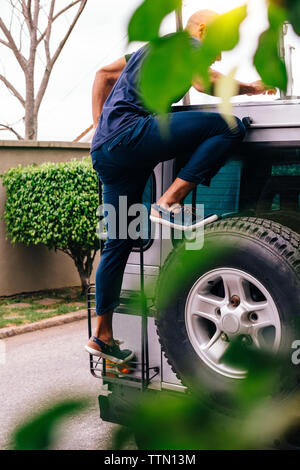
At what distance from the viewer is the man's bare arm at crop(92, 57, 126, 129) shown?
308cm

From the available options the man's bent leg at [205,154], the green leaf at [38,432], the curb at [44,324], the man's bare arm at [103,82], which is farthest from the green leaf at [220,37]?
the curb at [44,324]

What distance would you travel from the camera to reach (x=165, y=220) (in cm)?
261

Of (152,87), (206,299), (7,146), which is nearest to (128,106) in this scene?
(206,299)

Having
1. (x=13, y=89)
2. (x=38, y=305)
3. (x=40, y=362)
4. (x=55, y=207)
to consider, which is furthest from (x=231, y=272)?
(x=13, y=89)

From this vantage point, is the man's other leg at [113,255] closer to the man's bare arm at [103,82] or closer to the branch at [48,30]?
the man's bare arm at [103,82]

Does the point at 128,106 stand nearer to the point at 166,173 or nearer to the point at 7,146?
the point at 166,173

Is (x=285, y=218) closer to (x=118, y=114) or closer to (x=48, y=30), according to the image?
(x=118, y=114)

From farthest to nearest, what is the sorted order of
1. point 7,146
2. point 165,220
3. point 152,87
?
point 7,146 → point 165,220 → point 152,87

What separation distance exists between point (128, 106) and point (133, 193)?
0.45m

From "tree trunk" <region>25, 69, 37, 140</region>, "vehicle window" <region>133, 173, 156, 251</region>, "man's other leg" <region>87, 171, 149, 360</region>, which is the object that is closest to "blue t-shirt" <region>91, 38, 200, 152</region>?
"man's other leg" <region>87, 171, 149, 360</region>

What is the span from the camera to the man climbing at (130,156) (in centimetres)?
249

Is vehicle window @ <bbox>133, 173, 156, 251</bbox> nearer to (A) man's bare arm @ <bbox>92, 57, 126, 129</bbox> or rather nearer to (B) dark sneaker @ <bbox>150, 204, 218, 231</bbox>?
(B) dark sneaker @ <bbox>150, 204, 218, 231</bbox>

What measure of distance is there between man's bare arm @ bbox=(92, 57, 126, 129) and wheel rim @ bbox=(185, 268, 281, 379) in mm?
1218

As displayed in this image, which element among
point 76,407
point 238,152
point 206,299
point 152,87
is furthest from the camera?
point 238,152
